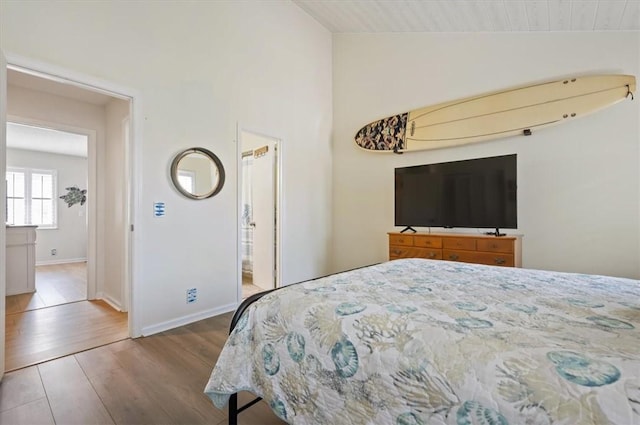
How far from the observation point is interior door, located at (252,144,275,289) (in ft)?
13.1

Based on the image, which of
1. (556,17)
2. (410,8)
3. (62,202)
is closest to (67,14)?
(410,8)

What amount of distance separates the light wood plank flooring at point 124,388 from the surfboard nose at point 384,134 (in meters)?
2.99

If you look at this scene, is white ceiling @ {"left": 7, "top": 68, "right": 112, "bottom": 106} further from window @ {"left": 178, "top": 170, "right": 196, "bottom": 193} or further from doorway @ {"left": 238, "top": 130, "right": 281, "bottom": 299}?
doorway @ {"left": 238, "top": 130, "right": 281, "bottom": 299}

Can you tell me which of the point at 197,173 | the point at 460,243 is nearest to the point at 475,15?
the point at 460,243

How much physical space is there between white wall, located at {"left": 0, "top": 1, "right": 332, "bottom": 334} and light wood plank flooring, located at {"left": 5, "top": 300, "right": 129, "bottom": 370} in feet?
1.40

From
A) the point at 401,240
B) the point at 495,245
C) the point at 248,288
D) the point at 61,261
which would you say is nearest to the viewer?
the point at 495,245

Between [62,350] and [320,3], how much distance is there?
14.7 feet

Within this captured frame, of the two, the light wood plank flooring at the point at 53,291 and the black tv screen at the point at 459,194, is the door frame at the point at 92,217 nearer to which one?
the light wood plank flooring at the point at 53,291

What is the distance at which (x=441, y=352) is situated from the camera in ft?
2.68

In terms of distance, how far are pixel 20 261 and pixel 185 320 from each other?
2.99 meters

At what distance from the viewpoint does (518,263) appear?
294 centimetres

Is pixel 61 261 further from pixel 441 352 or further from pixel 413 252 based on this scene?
pixel 441 352

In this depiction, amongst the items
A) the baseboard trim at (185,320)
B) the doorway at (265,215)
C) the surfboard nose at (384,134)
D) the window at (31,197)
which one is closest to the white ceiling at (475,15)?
the surfboard nose at (384,134)

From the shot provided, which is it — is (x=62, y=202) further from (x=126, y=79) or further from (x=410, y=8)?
(x=410, y=8)
